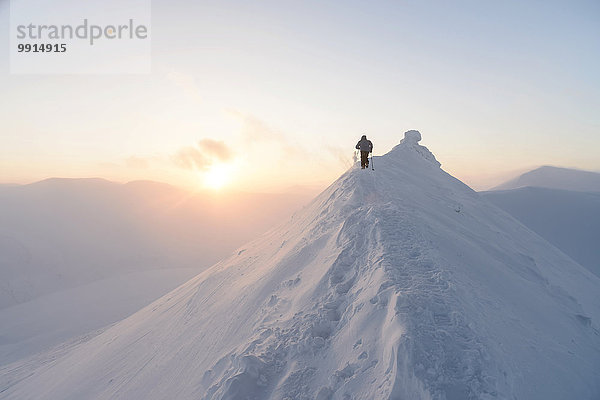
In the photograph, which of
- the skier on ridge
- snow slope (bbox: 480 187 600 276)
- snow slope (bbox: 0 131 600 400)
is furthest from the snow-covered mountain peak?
snow slope (bbox: 480 187 600 276)

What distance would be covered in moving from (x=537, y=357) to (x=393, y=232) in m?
4.64

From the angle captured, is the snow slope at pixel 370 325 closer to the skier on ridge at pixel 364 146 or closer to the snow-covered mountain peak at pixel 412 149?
the skier on ridge at pixel 364 146

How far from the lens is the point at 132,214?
365 ft

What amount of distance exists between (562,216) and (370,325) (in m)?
111

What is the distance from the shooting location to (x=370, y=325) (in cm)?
664

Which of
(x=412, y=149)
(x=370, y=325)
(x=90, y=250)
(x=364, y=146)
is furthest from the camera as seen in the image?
(x=90, y=250)

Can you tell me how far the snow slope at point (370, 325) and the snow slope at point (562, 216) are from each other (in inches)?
3369

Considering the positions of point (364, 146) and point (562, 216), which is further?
point (562, 216)

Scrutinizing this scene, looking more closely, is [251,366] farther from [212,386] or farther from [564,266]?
[564,266]

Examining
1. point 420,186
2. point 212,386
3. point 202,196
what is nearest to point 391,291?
point 212,386

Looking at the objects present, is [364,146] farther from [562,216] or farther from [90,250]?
[562,216]

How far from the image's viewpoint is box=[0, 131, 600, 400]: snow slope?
584 centimetres

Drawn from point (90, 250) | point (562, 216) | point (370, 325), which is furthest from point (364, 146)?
point (562, 216)

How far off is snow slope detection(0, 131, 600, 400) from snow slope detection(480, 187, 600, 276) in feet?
281
